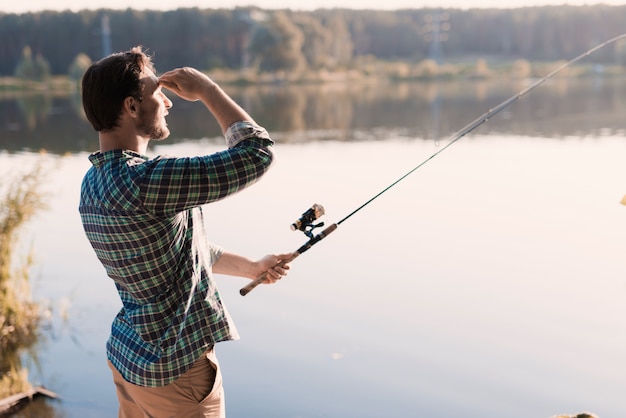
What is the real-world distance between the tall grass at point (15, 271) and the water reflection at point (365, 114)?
977cm

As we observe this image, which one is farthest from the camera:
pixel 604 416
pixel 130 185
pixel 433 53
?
pixel 433 53

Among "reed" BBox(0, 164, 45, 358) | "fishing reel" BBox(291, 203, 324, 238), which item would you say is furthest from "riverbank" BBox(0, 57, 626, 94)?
"fishing reel" BBox(291, 203, 324, 238)

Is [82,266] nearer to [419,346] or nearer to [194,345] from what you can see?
[419,346]

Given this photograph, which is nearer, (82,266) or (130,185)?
(130,185)

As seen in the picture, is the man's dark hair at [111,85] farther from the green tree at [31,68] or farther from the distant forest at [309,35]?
the green tree at [31,68]

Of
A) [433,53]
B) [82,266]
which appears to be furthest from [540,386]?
[433,53]

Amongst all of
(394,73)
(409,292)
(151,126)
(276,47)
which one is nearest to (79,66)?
(276,47)

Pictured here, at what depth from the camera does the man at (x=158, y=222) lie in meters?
1.42

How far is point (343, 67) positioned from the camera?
3816cm

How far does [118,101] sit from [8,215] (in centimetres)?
341

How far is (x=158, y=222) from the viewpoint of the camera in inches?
57.4

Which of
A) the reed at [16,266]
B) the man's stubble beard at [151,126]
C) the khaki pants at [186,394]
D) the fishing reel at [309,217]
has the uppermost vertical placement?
the man's stubble beard at [151,126]

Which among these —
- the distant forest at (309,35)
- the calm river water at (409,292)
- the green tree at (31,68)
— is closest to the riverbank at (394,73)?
the green tree at (31,68)

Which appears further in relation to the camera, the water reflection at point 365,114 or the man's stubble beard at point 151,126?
the water reflection at point 365,114
